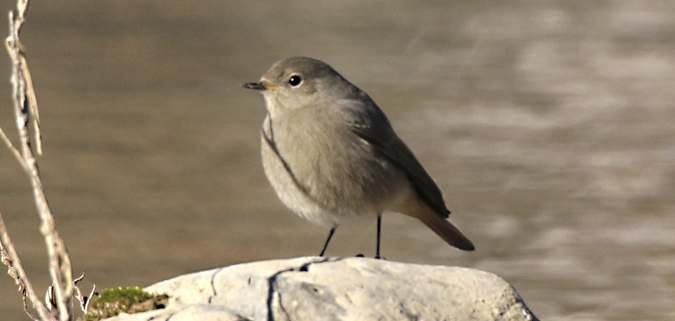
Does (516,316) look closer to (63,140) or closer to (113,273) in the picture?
(113,273)

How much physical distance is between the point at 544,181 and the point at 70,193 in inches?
173

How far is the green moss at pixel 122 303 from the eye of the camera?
12.2 feet

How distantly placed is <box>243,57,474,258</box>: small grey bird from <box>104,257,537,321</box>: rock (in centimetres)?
60

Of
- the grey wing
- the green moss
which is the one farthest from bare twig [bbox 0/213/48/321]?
the grey wing

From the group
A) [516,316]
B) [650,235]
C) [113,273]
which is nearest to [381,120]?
[516,316]

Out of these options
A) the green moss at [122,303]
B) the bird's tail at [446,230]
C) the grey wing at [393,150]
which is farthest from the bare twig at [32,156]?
the bird's tail at [446,230]

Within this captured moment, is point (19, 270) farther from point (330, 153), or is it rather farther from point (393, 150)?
point (393, 150)

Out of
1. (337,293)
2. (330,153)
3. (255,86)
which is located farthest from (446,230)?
(337,293)

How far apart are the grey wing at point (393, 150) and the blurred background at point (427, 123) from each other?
1.74 meters

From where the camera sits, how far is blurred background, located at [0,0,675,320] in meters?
7.12

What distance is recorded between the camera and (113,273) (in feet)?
21.5

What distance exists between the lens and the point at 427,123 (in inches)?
398

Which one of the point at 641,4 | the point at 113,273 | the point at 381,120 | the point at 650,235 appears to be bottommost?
the point at 113,273

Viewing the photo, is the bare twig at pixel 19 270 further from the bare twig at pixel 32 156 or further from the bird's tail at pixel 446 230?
the bird's tail at pixel 446 230
